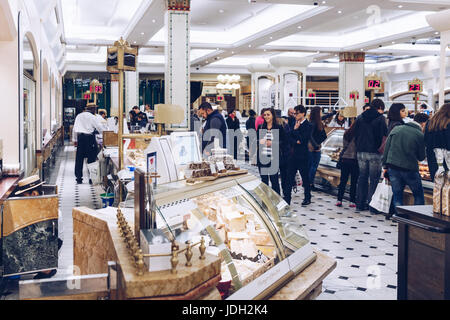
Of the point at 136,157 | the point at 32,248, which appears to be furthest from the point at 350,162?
Answer: the point at 32,248

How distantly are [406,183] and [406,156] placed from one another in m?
0.37

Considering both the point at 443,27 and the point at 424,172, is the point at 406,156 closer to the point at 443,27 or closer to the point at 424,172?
the point at 424,172

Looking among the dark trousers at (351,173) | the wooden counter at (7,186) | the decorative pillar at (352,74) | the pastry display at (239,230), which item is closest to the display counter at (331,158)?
the dark trousers at (351,173)

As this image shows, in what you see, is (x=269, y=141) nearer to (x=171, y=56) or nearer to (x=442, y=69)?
(x=442, y=69)

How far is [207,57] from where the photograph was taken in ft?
64.1

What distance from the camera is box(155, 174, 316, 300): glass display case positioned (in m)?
2.34

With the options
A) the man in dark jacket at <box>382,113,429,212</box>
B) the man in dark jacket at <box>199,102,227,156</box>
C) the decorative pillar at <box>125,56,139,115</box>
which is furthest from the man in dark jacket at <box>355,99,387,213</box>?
the decorative pillar at <box>125,56,139,115</box>

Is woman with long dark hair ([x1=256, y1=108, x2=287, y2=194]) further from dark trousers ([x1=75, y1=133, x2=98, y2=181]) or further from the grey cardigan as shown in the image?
dark trousers ([x1=75, y1=133, x2=98, y2=181])

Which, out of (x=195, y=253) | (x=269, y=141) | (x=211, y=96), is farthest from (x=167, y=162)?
(x=211, y=96)

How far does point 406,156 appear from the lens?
5664mm

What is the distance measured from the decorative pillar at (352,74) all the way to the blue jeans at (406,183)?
1116 centimetres

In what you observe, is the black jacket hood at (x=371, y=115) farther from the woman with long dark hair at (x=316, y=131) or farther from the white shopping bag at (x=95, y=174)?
the white shopping bag at (x=95, y=174)

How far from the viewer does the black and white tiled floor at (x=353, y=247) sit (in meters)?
3.99

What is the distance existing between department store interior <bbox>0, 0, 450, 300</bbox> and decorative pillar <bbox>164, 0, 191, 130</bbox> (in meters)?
0.03
